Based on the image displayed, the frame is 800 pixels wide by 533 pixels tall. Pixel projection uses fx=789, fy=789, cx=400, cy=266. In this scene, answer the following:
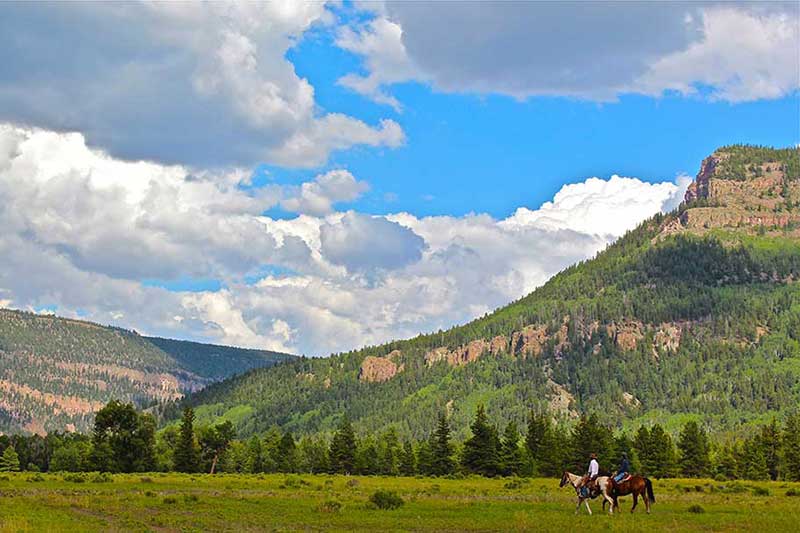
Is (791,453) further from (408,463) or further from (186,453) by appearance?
(186,453)

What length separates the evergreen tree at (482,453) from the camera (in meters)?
141

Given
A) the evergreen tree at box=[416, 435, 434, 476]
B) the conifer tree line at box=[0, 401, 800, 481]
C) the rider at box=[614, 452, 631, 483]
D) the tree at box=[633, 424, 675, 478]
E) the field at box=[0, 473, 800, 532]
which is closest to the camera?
the field at box=[0, 473, 800, 532]

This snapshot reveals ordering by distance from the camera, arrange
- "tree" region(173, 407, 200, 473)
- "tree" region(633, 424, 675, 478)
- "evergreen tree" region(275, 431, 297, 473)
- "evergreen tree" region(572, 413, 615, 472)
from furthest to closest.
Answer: "evergreen tree" region(275, 431, 297, 473), "tree" region(633, 424, 675, 478), "tree" region(173, 407, 200, 473), "evergreen tree" region(572, 413, 615, 472)

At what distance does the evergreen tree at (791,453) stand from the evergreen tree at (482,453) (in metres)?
51.7

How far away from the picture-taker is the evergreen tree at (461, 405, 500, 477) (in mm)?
140750

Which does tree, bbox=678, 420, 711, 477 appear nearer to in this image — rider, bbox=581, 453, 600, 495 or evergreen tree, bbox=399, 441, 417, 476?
evergreen tree, bbox=399, 441, 417, 476

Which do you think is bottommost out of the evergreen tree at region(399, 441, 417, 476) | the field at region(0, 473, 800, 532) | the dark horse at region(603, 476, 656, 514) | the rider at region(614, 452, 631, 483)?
the evergreen tree at region(399, 441, 417, 476)

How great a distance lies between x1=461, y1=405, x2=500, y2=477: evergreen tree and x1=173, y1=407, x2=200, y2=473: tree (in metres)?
49.5

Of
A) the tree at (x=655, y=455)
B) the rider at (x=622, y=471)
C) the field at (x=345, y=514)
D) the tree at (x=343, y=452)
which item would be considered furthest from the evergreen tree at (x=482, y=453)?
the rider at (x=622, y=471)

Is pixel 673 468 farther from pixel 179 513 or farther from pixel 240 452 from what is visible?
pixel 179 513

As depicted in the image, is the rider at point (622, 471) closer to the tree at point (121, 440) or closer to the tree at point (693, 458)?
the tree at point (121, 440)

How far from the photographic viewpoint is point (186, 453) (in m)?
145

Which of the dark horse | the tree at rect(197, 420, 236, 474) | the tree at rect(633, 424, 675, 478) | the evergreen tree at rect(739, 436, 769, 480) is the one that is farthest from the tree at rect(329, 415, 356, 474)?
the dark horse

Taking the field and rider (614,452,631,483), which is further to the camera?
rider (614,452,631,483)
